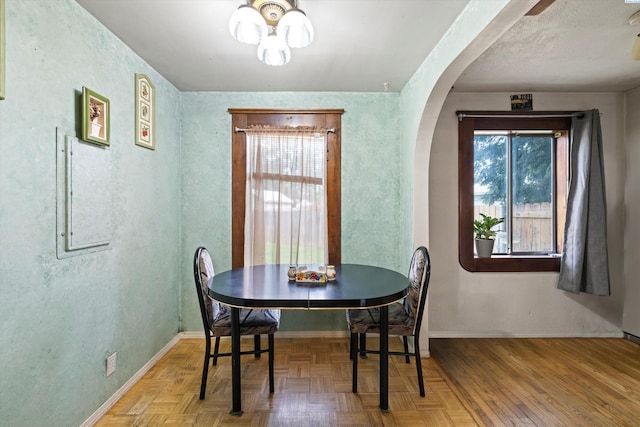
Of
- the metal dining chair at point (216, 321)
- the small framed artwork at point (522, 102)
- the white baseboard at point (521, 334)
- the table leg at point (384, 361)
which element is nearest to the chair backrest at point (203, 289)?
the metal dining chair at point (216, 321)

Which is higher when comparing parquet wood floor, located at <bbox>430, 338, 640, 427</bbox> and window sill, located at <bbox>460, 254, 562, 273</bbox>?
window sill, located at <bbox>460, 254, 562, 273</bbox>

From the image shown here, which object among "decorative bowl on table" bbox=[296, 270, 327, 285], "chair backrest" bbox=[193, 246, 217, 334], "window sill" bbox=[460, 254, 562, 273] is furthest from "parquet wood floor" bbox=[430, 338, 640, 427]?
"chair backrest" bbox=[193, 246, 217, 334]

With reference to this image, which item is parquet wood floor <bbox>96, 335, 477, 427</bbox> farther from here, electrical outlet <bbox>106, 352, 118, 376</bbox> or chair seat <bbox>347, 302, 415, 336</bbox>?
chair seat <bbox>347, 302, 415, 336</bbox>

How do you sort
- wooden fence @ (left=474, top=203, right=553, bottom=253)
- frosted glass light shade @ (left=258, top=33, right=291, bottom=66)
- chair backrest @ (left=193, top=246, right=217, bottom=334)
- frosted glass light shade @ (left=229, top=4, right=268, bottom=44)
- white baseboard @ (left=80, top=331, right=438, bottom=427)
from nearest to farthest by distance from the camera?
frosted glass light shade @ (left=229, top=4, right=268, bottom=44) < frosted glass light shade @ (left=258, top=33, right=291, bottom=66) < white baseboard @ (left=80, top=331, right=438, bottom=427) < chair backrest @ (left=193, top=246, right=217, bottom=334) < wooden fence @ (left=474, top=203, right=553, bottom=253)

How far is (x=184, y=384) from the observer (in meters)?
2.35

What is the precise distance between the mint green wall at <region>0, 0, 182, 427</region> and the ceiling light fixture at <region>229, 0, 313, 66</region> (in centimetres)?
97

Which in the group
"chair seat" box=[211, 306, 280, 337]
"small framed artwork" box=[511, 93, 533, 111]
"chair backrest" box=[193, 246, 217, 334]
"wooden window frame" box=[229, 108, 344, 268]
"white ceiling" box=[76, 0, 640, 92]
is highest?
"white ceiling" box=[76, 0, 640, 92]

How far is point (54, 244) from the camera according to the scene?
1.63m

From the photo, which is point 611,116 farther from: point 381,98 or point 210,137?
point 210,137

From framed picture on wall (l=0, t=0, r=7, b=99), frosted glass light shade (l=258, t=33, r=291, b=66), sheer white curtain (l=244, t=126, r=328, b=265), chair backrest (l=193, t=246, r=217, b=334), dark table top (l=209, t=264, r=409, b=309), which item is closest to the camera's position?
framed picture on wall (l=0, t=0, r=7, b=99)

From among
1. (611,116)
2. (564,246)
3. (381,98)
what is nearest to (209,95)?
(381,98)

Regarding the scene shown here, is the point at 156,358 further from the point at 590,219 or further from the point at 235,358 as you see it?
the point at 590,219

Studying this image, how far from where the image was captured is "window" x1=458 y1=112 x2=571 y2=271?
10.5 feet

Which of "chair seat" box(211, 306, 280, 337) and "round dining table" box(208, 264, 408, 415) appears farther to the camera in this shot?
"chair seat" box(211, 306, 280, 337)
